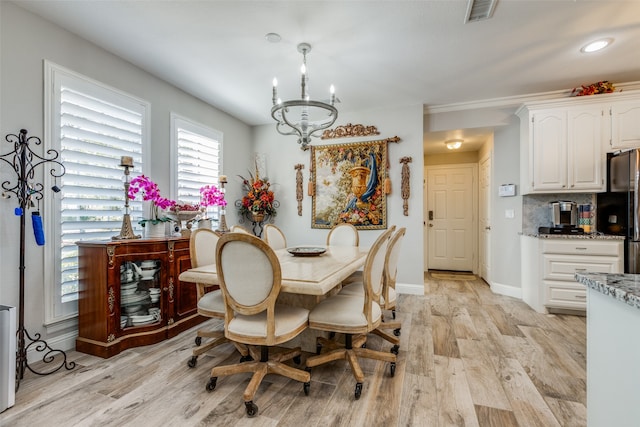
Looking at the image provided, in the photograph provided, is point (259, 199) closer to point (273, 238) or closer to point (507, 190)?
point (273, 238)

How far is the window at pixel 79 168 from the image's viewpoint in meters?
2.31

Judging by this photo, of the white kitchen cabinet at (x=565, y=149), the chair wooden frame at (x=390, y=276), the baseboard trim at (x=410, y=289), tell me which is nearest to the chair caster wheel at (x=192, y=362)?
the chair wooden frame at (x=390, y=276)

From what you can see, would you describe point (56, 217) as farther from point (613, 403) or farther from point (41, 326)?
point (613, 403)

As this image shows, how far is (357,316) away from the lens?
5.98 ft

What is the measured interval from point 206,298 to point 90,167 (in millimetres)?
1559

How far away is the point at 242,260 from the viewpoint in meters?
1.60

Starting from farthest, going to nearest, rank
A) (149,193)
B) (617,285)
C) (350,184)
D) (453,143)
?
(453,143), (350,184), (149,193), (617,285)

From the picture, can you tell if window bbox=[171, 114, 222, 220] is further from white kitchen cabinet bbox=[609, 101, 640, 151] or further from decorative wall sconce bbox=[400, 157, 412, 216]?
white kitchen cabinet bbox=[609, 101, 640, 151]

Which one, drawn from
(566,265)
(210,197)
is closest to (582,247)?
(566,265)

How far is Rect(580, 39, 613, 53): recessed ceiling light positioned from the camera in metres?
2.53

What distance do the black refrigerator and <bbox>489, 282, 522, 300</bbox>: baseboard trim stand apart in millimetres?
1127

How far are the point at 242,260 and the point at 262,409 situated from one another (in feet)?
2.82

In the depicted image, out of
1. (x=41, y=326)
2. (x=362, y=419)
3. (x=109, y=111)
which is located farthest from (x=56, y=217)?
(x=362, y=419)

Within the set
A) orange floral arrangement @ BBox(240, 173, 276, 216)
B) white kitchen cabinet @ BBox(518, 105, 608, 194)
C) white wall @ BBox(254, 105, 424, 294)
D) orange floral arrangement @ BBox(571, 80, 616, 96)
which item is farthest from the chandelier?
orange floral arrangement @ BBox(571, 80, 616, 96)
